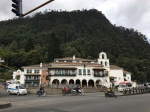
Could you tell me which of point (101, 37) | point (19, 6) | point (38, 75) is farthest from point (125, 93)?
point (101, 37)

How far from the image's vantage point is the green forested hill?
4159 inches

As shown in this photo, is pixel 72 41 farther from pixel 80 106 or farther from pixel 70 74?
pixel 80 106

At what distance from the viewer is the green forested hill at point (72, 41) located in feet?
347

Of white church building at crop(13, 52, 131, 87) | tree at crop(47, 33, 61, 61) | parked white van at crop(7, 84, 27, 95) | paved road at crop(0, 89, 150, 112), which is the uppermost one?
tree at crop(47, 33, 61, 61)

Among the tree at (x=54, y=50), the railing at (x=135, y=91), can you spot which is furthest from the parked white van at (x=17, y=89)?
the tree at (x=54, y=50)

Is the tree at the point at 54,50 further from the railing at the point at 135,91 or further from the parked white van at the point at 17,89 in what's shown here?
the railing at the point at 135,91

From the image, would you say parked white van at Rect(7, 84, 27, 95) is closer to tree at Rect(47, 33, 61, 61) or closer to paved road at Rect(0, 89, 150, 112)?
paved road at Rect(0, 89, 150, 112)

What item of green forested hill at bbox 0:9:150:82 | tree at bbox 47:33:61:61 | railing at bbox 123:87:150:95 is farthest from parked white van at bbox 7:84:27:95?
tree at bbox 47:33:61:61

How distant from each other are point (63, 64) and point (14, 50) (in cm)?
5380

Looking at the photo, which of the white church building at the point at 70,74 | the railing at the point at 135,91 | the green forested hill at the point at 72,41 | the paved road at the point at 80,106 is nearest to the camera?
the paved road at the point at 80,106

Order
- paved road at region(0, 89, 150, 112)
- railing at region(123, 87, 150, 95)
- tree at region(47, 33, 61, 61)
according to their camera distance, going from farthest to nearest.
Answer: tree at region(47, 33, 61, 61) → railing at region(123, 87, 150, 95) → paved road at region(0, 89, 150, 112)

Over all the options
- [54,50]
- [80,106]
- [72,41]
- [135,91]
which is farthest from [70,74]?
[72,41]

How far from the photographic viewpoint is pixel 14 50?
11981cm

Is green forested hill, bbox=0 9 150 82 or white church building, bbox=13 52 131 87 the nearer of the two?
white church building, bbox=13 52 131 87
